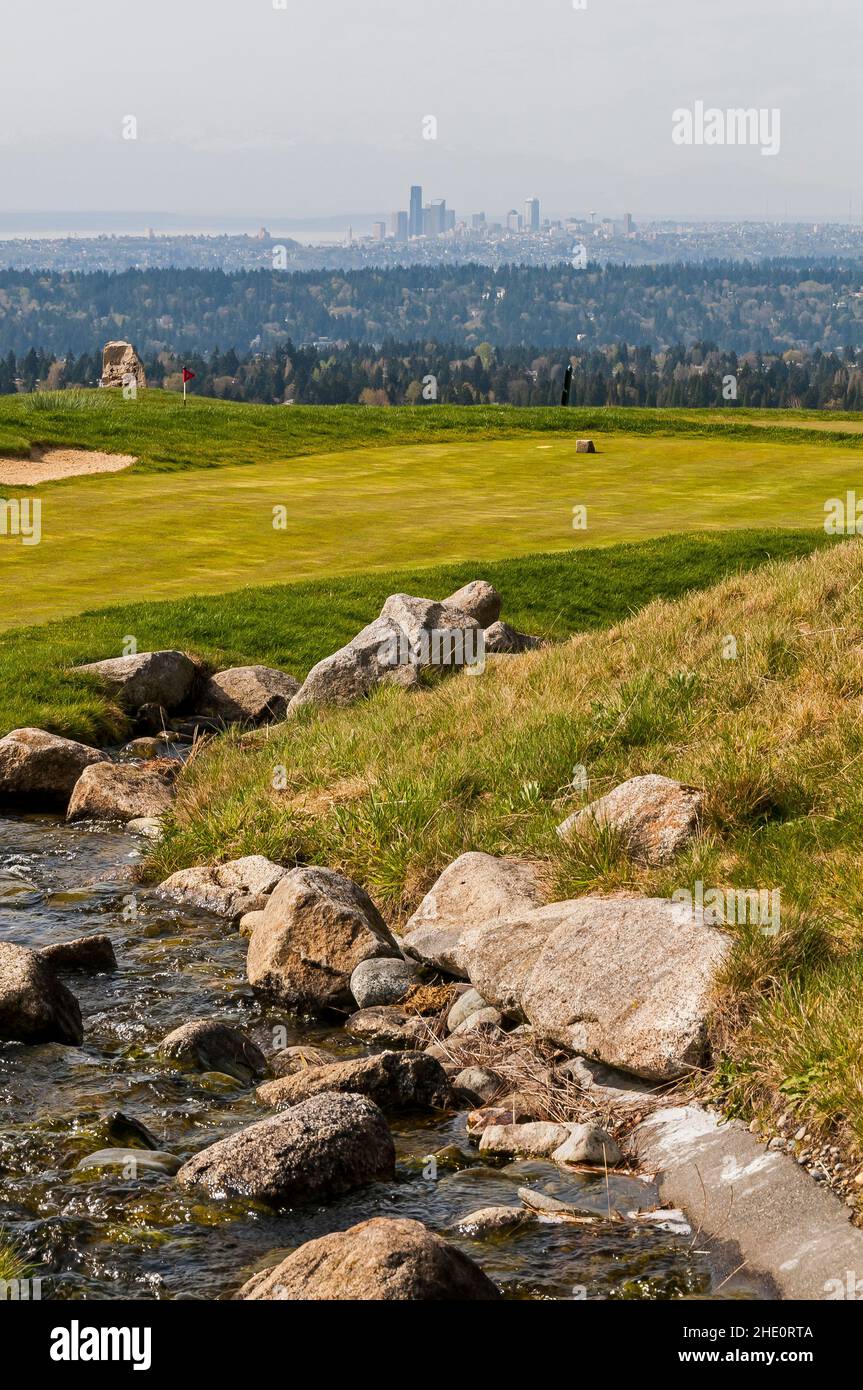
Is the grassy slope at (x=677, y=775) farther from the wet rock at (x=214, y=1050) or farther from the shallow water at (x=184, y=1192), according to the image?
the wet rock at (x=214, y=1050)

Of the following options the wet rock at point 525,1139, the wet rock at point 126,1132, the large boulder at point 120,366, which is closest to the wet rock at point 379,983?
the wet rock at point 525,1139

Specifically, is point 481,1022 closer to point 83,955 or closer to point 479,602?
point 83,955

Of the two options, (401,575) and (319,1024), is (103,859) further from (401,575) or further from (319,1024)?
(401,575)

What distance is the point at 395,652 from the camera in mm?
16516

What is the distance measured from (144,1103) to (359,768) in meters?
5.62

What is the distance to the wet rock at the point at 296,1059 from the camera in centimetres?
855

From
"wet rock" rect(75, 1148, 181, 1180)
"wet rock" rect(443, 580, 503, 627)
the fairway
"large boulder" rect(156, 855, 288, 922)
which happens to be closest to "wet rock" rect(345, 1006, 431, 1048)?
"wet rock" rect(75, 1148, 181, 1180)

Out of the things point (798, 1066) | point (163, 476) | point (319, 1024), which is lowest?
point (319, 1024)

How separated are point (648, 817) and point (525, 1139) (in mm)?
3102

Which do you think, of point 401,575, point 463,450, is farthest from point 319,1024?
point 463,450

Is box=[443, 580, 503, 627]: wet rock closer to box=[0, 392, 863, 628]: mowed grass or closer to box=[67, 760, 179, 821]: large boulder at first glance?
box=[0, 392, 863, 628]: mowed grass

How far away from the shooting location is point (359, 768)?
522 inches

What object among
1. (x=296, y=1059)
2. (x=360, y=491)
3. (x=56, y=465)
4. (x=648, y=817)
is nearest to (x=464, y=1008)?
(x=296, y=1059)

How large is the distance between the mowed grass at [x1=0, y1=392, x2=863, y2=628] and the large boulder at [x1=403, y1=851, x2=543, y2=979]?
10.1 metres
